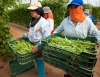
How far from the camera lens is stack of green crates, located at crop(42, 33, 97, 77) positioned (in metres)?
2.26

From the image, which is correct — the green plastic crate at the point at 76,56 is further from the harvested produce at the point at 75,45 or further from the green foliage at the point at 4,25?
the green foliage at the point at 4,25

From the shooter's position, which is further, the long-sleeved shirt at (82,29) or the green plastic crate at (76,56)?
the long-sleeved shirt at (82,29)

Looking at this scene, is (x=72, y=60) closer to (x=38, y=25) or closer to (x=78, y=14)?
(x=78, y=14)

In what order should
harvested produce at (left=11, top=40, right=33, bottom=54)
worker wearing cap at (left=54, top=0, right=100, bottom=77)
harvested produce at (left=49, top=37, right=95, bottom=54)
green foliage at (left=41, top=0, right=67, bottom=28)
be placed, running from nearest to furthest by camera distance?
harvested produce at (left=49, top=37, right=95, bottom=54), worker wearing cap at (left=54, top=0, right=100, bottom=77), harvested produce at (left=11, top=40, right=33, bottom=54), green foliage at (left=41, top=0, right=67, bottom=28)

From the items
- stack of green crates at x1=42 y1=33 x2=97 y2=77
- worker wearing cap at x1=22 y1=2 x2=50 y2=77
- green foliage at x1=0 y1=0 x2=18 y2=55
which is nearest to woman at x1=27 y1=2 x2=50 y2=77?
worker wearing cap at x1=22 y1=2 x2=50 y2=77

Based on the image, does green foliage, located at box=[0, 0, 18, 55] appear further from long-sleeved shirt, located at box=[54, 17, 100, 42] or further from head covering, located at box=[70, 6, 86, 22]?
head covering, located at box=[70, 6, 86, 22]

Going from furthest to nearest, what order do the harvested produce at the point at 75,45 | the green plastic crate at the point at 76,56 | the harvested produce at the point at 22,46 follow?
the harvested produce at the point at 22,46
the harvested produce at the point at 75,45
the green plastic crate at the point at 76,56

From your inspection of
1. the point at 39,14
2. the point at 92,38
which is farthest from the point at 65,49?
the point at 39,14

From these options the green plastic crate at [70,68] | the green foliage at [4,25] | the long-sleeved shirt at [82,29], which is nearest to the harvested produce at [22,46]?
the green plastic crate at [70,68]

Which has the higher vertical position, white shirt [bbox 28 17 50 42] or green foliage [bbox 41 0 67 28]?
white shirt [bbox 28 17 50 42]

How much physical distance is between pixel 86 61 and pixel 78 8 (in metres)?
1.20

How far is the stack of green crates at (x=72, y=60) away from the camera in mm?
2263

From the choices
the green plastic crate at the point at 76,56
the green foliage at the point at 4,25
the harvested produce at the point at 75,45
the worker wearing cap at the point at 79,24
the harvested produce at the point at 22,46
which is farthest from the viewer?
the green foliage at the point at 4,25

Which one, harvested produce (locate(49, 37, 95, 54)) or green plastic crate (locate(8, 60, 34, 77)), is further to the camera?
green plastic crate (locate(8, 60, 34, 77))
